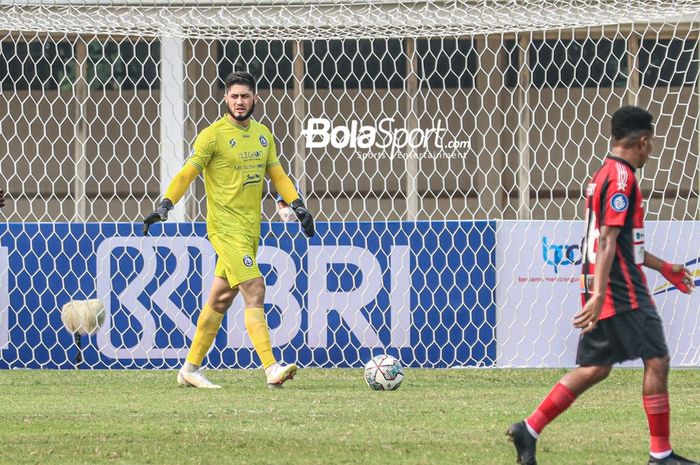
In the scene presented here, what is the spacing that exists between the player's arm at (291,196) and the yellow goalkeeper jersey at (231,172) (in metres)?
0.11

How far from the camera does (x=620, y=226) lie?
4953mm

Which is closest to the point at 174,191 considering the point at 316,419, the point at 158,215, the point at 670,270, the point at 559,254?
the point at 158,215

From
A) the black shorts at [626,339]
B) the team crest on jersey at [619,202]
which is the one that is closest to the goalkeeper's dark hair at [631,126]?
the team crest on jersey at [619,202]

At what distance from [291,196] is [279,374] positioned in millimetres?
1054

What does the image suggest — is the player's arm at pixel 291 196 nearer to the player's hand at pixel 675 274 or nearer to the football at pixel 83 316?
the football at pixel 83 316

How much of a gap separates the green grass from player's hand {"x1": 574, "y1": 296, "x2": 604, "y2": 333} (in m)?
0.56

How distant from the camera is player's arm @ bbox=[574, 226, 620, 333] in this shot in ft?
16.3

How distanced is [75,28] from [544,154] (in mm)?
5302

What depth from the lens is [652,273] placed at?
9438 mm

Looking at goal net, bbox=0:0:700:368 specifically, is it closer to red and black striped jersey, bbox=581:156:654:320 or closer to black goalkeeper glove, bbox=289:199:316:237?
black goalkeeper glove, bbox=289:199:316:237

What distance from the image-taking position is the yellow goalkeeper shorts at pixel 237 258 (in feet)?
26.5

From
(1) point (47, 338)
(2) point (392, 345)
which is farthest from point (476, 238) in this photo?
(1) point (47, 338)

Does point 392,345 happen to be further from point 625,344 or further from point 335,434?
point 625,344

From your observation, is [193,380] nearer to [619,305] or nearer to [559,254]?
[559,254]
